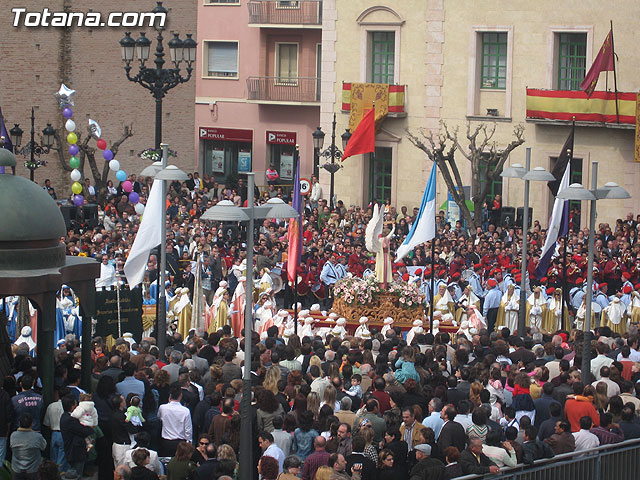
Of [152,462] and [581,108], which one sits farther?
[581,108]

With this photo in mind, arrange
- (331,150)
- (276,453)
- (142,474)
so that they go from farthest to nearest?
(331,150)
(276,453)
(142,474)

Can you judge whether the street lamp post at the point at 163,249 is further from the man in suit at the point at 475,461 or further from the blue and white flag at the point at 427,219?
the man in suit at the point at 475,461

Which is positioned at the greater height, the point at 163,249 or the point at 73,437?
the point at 163,249

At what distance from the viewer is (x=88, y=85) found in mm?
48250

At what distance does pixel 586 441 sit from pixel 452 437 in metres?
1.56

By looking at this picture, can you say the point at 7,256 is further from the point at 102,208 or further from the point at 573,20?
the point at 573,20

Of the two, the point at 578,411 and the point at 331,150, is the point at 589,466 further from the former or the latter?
the point at 331,150

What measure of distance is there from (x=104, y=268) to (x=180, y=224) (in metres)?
7.50

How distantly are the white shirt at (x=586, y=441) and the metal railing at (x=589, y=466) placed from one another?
174 millimetres

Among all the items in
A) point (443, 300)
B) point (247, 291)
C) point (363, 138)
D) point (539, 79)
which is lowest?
point (443, 300)

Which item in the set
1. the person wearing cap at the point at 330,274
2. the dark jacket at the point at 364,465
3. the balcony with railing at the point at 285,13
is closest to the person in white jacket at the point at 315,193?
the balcony with railing at the point at 285,13

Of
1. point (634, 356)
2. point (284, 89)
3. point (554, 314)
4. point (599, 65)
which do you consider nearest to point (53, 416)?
point (634, 356)

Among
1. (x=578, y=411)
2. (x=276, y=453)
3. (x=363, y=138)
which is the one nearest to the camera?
(x=276, y=453)

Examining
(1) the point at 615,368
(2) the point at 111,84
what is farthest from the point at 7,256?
(2) the point at 111,84
